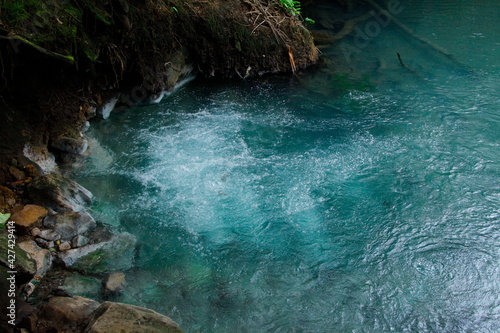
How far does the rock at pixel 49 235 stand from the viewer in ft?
12.8

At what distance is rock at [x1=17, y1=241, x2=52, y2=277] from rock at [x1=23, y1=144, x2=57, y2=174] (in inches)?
54.2

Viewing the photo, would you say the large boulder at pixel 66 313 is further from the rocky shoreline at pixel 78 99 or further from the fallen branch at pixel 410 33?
the fallen branch at pixel 410 33

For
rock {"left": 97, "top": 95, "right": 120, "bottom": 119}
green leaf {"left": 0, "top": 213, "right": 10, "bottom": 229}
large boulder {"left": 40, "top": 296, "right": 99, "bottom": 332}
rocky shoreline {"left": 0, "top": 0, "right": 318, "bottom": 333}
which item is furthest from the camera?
rock {"left": 97, "top": 95, "right": 120, "bottom": 119}

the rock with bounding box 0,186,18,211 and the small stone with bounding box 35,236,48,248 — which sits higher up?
the rock with bounding box 0,186,18,211

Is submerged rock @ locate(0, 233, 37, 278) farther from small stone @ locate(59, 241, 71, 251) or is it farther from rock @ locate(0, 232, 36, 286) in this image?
small stone @ locate(59, 241, 71, 251)

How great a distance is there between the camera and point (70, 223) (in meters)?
4.11

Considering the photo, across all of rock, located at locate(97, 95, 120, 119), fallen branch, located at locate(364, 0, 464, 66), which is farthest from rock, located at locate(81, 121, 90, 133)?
fallen branch, located at locate(364, 0, 464, 66)

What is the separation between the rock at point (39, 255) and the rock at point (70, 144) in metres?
1.87

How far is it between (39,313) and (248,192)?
2781 millimetres

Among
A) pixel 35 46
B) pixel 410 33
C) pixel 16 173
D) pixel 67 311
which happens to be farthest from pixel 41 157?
pixel 410 33

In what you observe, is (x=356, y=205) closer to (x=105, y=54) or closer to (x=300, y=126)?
(x=300, y=126)

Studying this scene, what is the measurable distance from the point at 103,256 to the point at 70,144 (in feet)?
6.85

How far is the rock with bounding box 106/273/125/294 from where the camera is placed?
367 centimetres

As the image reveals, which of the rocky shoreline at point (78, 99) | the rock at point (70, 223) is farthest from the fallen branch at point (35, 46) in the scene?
the rock at point (70, 223)
